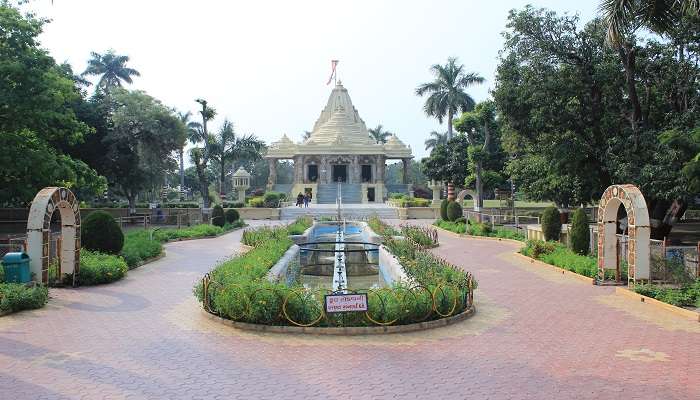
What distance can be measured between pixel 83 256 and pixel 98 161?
22.5m

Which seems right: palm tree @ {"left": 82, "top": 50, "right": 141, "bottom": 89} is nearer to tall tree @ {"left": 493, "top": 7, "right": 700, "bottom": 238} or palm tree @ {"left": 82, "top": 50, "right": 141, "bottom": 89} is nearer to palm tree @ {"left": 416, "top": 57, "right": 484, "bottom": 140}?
palm tree @ {"left": 416, "top": 57, "right": 484, "bottom": 140}

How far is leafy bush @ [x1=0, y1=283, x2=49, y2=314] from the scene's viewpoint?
11.3 metres

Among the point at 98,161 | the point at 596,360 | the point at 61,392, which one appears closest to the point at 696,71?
the point at 596,360

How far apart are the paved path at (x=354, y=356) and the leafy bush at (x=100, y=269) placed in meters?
2.01

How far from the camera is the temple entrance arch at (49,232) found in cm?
1345

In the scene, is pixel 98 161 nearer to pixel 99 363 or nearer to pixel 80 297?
pixel 80 297

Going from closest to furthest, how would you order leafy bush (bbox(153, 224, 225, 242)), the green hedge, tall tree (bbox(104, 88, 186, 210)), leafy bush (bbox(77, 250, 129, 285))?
leafy bush (bbox(77, 250, 129, 285)) < the green hedge < leafy bush (bbox(153, 224, 225, 242)) < tall tree (bbox(104, 88, 186, 210))

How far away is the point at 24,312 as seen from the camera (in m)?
11.5

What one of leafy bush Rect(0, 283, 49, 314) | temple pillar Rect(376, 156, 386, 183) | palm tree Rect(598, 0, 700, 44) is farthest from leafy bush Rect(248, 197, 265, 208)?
leafy bush Rect(0, 283, 49, 314)

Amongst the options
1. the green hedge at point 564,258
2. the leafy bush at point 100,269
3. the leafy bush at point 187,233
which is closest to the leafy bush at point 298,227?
the leafy bush at point 187,233

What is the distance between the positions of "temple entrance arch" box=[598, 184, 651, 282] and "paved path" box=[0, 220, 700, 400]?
61.1 inches

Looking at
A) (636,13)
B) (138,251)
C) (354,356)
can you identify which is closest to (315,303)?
(354,356)

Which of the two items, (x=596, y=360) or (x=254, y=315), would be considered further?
(x=254, y=315)

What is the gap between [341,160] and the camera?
67062 mm
